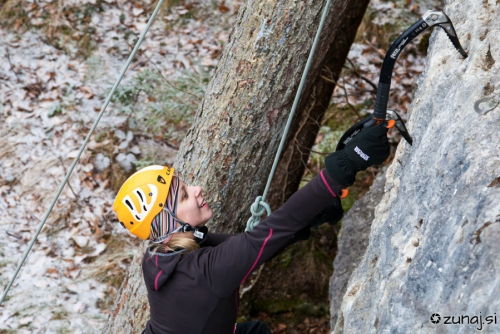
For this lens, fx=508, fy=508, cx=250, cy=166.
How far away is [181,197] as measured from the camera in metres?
2.69

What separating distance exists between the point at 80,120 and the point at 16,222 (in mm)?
1585

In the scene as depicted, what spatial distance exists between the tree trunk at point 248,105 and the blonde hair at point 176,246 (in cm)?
80

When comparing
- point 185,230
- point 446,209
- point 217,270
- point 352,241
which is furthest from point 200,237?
point 352,241

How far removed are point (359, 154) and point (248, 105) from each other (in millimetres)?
1242

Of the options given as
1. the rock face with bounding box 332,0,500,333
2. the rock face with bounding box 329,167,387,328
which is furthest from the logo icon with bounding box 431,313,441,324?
the rock face with bounding box 329,167,387,328

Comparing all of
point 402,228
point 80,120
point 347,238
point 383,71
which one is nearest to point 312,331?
point 347,238

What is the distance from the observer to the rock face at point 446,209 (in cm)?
167

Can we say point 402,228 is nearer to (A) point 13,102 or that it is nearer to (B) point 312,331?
(B) point 312,331

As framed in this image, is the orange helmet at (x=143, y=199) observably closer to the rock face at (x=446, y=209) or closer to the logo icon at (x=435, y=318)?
the rock face at (x=446, y=209)

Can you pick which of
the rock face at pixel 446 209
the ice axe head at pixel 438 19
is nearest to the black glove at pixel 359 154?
the rock face at pixel 446 209

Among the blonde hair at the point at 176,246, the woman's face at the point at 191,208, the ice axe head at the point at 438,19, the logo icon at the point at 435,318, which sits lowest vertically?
the blonde hair at the point at 176,246

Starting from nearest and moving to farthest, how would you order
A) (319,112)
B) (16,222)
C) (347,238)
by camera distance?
(347,238) → (319,112) → (16,222)

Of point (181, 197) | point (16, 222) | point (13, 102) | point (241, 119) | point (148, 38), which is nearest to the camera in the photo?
point (181, 197)

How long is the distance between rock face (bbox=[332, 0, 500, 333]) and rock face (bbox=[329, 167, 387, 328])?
1.30 m
